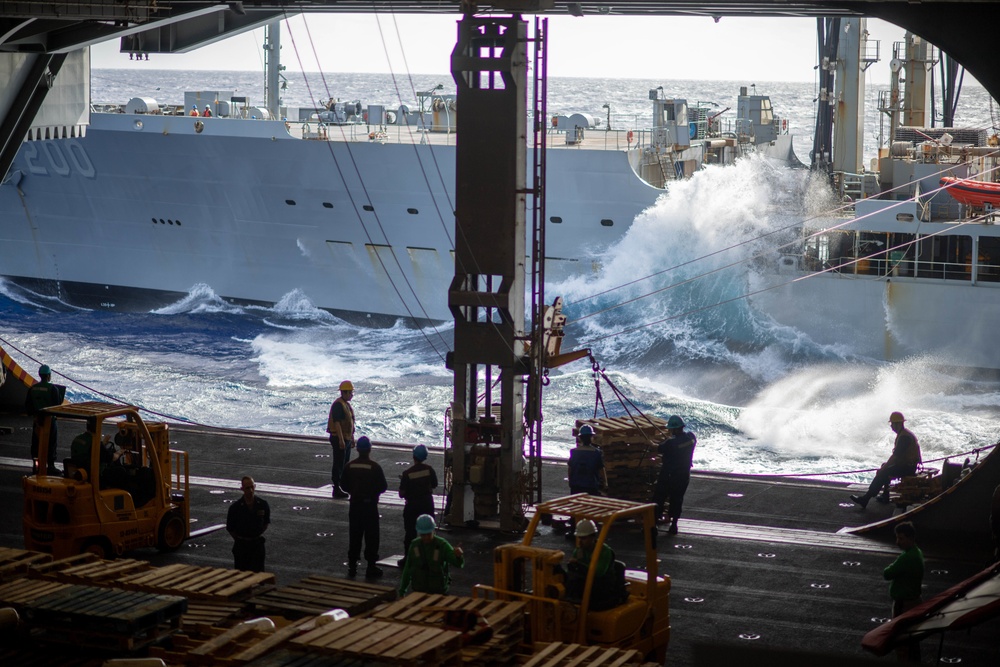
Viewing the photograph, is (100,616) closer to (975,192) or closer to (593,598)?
(593,598)

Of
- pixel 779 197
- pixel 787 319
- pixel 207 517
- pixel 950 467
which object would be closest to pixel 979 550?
pixel 950 467

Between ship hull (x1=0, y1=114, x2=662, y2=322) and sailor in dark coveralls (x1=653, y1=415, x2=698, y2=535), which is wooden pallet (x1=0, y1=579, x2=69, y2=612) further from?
ship hull (x1=0, y1=114, x2=662, y2=322)

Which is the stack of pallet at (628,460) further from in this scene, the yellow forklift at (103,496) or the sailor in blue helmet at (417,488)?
the yellow forklift at (103,496)

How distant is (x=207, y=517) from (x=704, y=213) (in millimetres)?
19240

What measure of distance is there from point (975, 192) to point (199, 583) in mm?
20947

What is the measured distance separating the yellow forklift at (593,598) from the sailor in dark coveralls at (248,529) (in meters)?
2.48

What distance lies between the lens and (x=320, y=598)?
7117mm

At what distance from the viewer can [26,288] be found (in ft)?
120

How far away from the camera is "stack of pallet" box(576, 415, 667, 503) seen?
455 inches

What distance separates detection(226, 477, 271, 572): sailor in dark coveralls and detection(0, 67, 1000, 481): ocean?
13.8m

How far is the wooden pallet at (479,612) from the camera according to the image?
627 cm

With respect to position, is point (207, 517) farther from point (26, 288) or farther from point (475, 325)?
point (26, 288)

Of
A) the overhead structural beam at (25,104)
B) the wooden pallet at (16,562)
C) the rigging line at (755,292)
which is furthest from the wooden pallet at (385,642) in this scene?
the rigging line at (755,292)

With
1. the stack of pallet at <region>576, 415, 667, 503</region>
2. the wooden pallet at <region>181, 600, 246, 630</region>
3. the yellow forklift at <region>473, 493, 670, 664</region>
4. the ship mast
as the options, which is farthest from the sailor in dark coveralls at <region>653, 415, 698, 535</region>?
the ship mast
